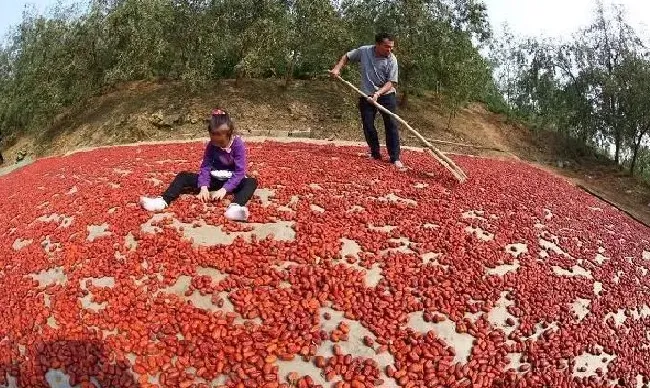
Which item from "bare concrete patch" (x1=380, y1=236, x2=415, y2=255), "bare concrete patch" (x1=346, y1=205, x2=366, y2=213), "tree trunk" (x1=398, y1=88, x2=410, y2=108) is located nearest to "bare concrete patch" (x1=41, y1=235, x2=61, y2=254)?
"bare concrete patch" (x1=346, y1=205, x2=366, y2=213)

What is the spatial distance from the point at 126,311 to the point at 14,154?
22.7m

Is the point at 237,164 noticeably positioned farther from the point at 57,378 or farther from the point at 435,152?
the point at 435,152

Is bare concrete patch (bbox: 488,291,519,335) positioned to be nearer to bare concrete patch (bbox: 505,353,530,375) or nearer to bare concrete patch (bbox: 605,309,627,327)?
bare concrete patch (bbox: 505,353,530,375)

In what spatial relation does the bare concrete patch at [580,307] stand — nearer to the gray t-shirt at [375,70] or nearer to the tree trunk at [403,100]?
the gray t-shirt at [375,70]

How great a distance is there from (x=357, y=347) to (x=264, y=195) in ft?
10.1

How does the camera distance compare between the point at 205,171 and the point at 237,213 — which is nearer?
the point at 237,213

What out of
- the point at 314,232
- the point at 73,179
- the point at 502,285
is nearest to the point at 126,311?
the point at 314,232

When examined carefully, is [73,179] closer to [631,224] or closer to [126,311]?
[126,311]

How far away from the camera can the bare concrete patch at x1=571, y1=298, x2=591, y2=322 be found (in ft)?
21.2

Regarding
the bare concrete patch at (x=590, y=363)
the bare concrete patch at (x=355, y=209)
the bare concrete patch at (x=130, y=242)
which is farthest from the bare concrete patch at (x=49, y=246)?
the bare concrete patch at (x=590, y=363)

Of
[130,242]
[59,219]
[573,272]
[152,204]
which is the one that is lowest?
[573,272]

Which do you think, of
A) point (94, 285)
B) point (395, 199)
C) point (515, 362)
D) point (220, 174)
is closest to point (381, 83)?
point (395, 199)

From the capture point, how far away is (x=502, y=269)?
682 cm

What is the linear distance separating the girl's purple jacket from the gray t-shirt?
307cm
